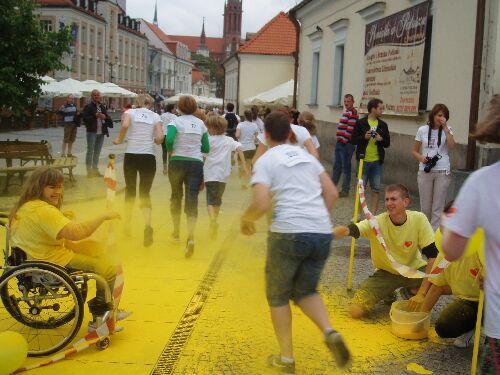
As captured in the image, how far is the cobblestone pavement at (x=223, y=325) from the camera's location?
421cm

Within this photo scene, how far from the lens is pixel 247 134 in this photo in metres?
13.9

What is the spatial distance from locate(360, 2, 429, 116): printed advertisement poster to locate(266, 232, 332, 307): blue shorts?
932 centimetres

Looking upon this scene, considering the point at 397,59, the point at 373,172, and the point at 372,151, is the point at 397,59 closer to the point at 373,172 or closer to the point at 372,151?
the point at 372,151

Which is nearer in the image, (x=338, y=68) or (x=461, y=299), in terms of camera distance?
(x=461, y=299)

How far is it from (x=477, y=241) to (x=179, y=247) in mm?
4972

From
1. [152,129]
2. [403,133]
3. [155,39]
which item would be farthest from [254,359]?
[155,39]

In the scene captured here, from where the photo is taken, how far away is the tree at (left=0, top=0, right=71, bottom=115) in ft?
37.4

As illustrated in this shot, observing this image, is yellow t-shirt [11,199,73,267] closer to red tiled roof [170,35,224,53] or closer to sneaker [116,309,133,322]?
sneaker [116,309,133,322]

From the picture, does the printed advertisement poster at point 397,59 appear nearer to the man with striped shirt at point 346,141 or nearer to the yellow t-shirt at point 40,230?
the man with striped shirt at point 346,141

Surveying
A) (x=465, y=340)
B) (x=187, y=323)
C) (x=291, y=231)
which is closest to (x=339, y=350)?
(x=291, y=231)

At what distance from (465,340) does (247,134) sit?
31.7 feet

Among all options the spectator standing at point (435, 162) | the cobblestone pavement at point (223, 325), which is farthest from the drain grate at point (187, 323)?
the spectator standing at point (435, 162)

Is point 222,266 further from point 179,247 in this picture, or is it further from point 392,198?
point 392,198

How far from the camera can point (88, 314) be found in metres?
5.11
